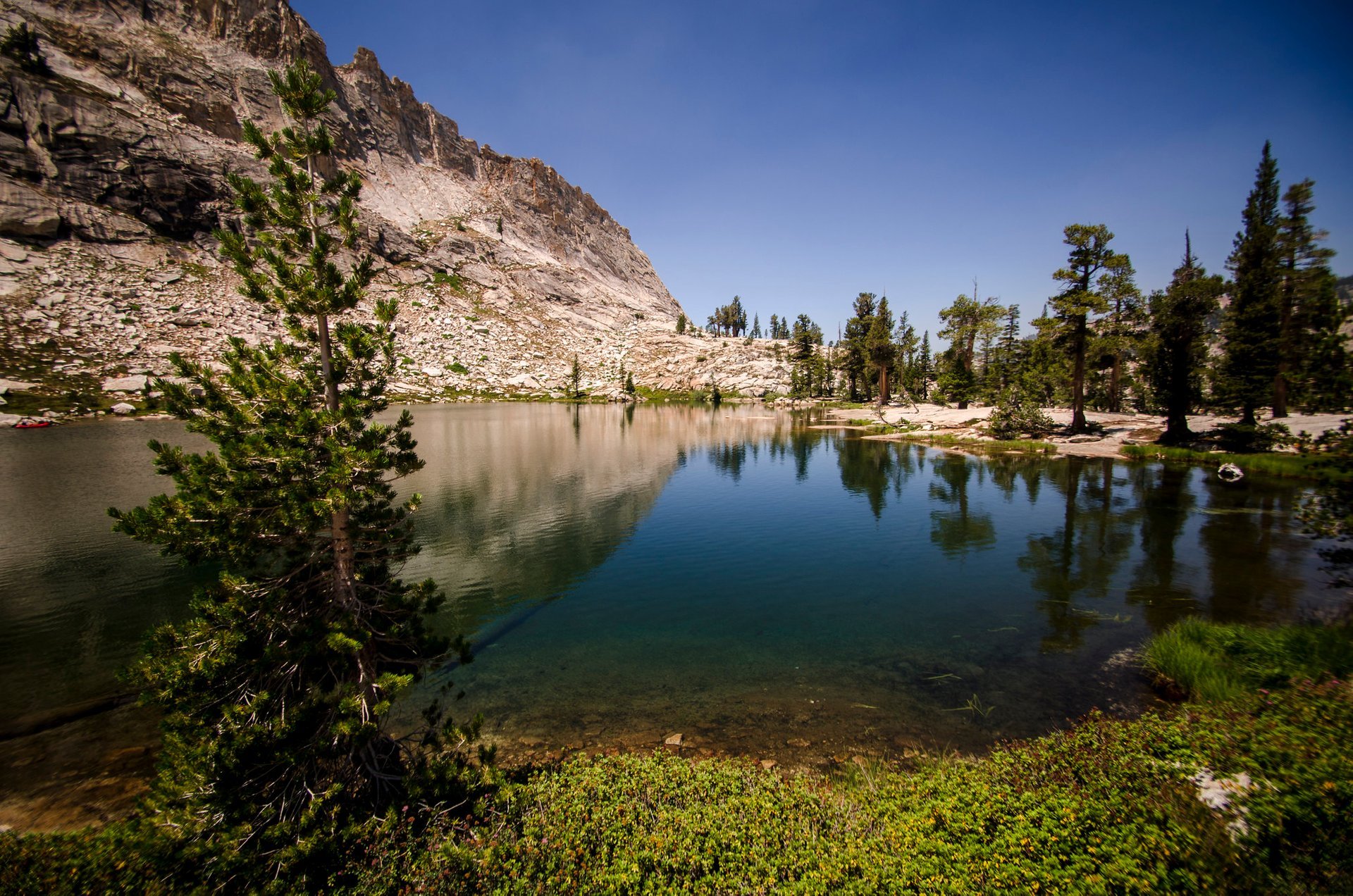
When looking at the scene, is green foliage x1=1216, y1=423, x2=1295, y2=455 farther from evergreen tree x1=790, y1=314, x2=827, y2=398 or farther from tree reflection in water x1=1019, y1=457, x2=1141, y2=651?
evergreen tree x1=790, y1=314, x2=827, y2=398

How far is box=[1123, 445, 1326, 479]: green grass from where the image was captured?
34.9 metres

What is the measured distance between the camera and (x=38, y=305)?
87.9 metres

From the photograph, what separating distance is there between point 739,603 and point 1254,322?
5412cm

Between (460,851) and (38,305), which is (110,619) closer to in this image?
(460,851)

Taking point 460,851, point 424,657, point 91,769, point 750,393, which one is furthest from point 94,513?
point 750,393

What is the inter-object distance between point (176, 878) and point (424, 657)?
4048mm

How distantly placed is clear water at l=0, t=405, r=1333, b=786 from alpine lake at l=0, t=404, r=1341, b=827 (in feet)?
0.39

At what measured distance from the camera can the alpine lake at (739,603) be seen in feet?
40.7

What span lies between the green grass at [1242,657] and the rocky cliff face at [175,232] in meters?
94.1

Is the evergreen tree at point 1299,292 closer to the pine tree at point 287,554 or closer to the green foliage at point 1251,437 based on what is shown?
the green foliage at point 1251,437

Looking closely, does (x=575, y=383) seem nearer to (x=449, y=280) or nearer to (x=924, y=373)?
(x=449, y=280)

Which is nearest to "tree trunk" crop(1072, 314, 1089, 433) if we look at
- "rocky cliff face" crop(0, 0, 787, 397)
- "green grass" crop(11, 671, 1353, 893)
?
"green grass" crop(11, 671, 1353, 893)

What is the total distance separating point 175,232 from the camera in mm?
119500

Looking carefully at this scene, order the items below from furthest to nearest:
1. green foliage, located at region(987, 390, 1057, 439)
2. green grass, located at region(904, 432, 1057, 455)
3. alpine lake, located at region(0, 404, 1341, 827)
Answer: green foliage, located at region(987, 390, 1057, 439)
green grass, located at region(904, 432, 1057, 455)
alpine lake, located at region(0, 404, 1341, 827)
